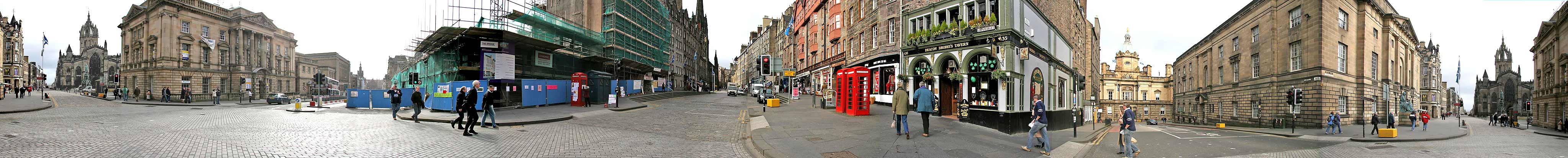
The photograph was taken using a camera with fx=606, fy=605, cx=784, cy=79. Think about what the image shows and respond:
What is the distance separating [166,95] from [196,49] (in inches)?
336

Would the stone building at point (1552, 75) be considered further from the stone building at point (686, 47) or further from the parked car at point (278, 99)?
the parked car at point (278, 99)

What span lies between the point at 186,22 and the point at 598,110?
38198 mm

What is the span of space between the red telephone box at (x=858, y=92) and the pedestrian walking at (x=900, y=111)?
5.02 m

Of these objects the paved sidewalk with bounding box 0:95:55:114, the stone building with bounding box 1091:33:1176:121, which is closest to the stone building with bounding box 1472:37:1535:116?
the stone building with bounding box 1091:33:1176:121

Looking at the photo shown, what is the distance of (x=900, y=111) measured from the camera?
8.62m

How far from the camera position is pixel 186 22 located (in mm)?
37594

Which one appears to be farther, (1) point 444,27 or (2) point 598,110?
(1) point 444,27

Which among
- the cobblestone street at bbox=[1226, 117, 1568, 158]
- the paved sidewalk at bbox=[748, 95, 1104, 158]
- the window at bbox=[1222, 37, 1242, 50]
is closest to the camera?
the paved sidewalk at bbox=[748, 95, 1104, 158]

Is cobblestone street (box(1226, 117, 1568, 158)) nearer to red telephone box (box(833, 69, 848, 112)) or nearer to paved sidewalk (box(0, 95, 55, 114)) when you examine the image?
Answer: red telephone box (box(833, 69, 848, 112))

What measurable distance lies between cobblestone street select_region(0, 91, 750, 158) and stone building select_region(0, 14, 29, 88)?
121 ft

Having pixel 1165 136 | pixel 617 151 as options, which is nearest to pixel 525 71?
pixel 617 151

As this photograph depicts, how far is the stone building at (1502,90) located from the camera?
44562 mm

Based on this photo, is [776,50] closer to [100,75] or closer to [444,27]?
[444,27]

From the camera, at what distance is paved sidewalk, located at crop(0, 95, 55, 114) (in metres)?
15.5
